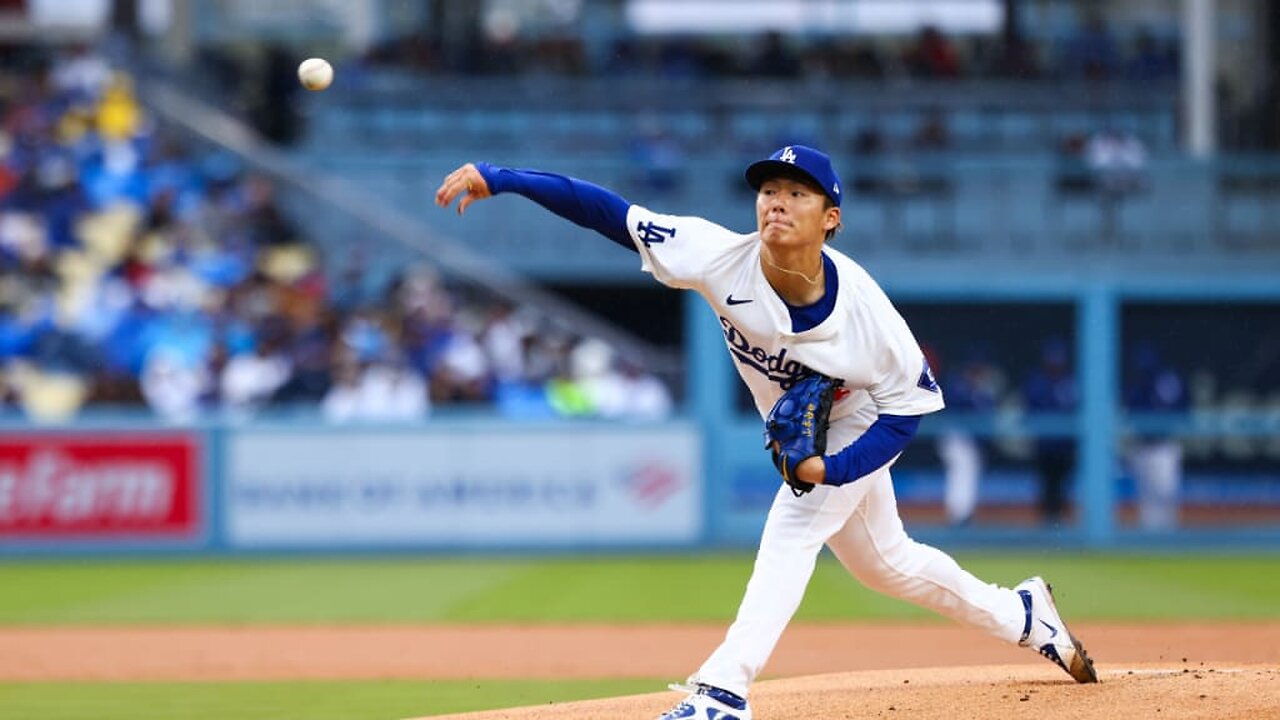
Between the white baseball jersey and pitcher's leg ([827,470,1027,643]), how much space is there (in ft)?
1.29

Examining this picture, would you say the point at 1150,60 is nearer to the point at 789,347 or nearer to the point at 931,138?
the point at 931,138

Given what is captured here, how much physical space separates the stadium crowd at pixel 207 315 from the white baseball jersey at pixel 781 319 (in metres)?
11.1

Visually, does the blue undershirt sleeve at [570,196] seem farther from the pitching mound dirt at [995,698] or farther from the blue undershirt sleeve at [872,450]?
the pitching mound dirt at [995,698]

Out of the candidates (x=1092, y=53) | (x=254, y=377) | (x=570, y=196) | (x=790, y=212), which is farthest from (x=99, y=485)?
(x=1092, y=53)

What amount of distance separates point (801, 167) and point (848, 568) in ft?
4.89

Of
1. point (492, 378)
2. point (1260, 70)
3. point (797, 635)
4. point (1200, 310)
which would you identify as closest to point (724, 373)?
point (492, 378)

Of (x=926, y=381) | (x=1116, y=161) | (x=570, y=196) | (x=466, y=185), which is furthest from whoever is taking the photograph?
(x=1116, y=161)

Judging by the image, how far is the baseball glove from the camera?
18.9 feet

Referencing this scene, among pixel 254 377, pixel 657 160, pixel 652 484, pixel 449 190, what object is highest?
pixel 657 160

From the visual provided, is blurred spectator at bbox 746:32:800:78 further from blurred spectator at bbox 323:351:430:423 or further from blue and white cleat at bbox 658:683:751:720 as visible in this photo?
blue and white cleat at bbox 658:683:751:720

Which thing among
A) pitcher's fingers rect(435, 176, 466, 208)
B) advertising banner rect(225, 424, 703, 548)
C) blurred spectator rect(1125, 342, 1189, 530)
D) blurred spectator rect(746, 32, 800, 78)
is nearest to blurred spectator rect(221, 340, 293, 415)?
advertising banner rect(225, 424, 703, 548)

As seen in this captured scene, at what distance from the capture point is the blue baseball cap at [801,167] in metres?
5.75

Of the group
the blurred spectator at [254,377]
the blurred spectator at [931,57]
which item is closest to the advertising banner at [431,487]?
the blurred spectator at [254,377]

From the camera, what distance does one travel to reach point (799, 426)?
18.9 ft
